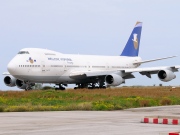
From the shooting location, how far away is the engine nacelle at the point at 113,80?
171ft

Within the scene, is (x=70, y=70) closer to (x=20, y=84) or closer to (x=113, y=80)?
(x=113, y=80)

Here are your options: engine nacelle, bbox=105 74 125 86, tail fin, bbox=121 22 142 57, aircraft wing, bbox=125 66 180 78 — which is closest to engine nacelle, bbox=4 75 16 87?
engine nacelle, bbox=105 74 125 86

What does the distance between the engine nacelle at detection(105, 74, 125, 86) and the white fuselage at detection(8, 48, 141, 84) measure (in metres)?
3.84

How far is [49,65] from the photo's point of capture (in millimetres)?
50344

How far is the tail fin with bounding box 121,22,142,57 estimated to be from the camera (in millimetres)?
65500

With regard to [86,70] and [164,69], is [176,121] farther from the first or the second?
[86,70]

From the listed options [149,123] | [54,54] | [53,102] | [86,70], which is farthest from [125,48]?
[149,123]

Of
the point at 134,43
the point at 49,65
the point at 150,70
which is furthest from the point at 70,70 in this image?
the point at 134,43

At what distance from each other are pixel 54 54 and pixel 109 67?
32.4ft

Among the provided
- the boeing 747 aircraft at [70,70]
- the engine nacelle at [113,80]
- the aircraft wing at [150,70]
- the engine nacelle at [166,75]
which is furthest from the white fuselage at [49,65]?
the engine nacelle at [166,75]

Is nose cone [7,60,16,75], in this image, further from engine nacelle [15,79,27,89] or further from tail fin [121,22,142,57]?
tail fin [121,22,142,57]

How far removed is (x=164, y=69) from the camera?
51750 mm

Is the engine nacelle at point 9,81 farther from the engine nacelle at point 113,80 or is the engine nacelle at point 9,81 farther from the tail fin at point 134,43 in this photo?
the tail fin at point 134,43

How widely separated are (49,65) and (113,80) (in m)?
7.30
